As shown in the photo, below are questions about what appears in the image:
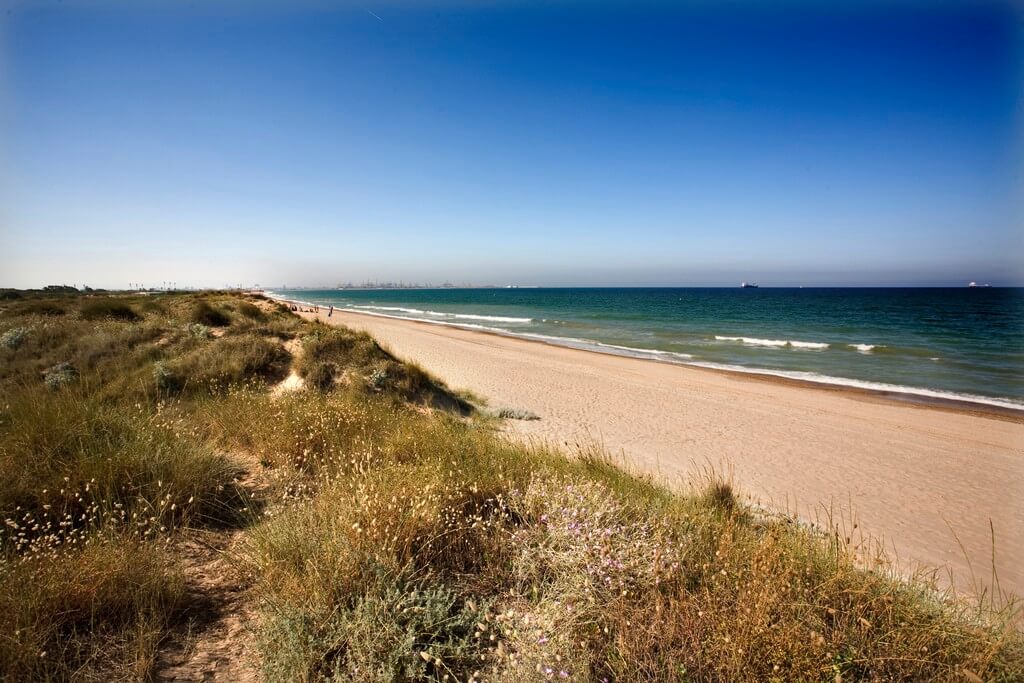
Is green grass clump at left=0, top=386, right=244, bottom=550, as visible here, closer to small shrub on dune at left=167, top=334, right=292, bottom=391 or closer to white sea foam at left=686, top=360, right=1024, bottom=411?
small shrub on dune at left=167, top=334, right=292, bottom=391

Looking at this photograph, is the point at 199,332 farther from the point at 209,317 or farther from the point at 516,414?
the point at 516,414

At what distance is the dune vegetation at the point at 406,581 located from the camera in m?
2.29

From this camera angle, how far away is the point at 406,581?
283cm

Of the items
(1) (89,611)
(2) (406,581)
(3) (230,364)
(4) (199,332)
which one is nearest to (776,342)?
(3) (230,364)

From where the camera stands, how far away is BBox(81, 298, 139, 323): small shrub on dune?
14320 millimetres

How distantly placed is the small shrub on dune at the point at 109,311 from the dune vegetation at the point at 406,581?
12497 mm

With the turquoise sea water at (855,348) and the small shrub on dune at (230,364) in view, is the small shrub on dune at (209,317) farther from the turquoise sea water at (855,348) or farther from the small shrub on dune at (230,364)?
the turquoise sea water at (855,348)

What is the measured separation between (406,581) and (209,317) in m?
15.5

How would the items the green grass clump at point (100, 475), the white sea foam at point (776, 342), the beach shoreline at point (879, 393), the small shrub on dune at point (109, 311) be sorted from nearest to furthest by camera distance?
1. the green grass clump at point (100, 475)
2. the beach shoreline at point (879, 393)
3. the small shrub on dune at point (109, 311)
4. the white sea foam at point (776, 342)

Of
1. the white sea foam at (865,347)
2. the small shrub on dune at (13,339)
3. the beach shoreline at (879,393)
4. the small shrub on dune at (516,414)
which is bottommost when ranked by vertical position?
the beach shoreline at (879,393)

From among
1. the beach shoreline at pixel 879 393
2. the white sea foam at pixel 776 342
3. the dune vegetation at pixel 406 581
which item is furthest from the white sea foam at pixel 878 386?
the dune vegetation at pixel 406 581

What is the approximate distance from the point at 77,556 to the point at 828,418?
16.0m

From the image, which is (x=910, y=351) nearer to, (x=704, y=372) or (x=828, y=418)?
(x=704, y=372)

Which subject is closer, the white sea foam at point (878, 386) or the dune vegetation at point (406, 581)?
the dune vegetation at point (406, 581)
